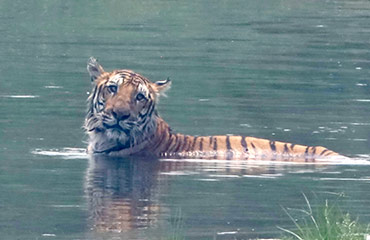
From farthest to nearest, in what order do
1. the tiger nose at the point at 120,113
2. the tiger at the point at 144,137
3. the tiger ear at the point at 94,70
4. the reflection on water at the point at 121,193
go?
the tiger ear at the point at 94,70
the tiger at the point at 144,137
the tiger nose at the point at 120,113
the reflection on water at the point at 121,193

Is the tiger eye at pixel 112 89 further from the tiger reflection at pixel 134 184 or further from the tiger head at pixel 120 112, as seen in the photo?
the tiger reflection at pixel 134 184

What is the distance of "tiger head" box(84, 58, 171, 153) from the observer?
13.2 metres

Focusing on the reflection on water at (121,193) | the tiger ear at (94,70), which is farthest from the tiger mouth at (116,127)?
the tiger ear at (94,70)

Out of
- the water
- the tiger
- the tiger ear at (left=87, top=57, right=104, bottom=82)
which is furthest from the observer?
the tiger ear at (left=87, top=57, right=104, bottom=82)

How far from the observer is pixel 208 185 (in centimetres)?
1207

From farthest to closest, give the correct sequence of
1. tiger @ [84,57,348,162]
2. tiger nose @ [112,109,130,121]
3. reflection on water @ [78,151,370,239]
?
tiger @ [84,57,348,162] → tiger nose @ [112,109,130,121] → reflection on water @ [78,151,370,239]

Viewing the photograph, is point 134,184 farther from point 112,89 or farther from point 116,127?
point 112,89

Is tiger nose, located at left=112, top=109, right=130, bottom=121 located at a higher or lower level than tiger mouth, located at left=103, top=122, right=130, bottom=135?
higher

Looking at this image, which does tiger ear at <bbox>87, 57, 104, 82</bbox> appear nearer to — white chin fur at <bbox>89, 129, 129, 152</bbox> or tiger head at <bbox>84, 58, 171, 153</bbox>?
tiger head at <bbox>84, 58, 171, 153</bbox>

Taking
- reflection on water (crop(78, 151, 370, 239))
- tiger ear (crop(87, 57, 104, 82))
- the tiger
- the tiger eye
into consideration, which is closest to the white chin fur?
the tiger

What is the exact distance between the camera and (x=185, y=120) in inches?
628

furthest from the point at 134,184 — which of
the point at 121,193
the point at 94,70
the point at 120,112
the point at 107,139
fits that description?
the point at 94,70

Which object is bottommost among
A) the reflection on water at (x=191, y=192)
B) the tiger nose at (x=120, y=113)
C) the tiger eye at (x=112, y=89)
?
the reflection on water at (x=191, y=192)

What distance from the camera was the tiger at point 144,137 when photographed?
13312mm
